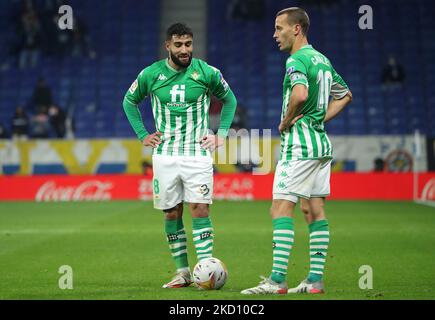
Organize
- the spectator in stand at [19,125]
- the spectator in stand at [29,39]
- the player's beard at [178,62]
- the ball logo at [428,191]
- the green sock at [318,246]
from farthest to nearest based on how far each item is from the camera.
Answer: the spectator in stand at [29,39] < the spectator in stand at [19,125] < the ball logo at [428,191] < the player's beard at [178,62] < the green sock at [318,246]

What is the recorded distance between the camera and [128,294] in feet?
22.6

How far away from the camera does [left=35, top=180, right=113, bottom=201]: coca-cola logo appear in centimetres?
2159

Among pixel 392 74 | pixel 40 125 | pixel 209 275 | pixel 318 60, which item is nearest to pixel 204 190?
pixel 209 275

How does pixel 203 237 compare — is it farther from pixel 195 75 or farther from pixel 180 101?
pixel 195 75

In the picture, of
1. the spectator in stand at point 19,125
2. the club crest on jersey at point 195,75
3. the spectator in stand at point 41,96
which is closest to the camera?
the club crest on jersey at point 195,75

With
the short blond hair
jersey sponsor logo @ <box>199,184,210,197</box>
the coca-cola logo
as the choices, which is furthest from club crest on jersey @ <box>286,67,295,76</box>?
the coca-cola logo

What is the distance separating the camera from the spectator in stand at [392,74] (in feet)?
85.4

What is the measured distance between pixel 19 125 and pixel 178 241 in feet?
57.5

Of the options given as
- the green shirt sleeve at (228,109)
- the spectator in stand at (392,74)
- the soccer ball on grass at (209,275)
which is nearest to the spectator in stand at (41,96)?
the spectator in stand at (392,74)

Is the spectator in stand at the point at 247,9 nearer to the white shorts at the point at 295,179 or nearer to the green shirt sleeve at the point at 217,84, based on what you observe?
the green shirt sleeve at the point at 217,84

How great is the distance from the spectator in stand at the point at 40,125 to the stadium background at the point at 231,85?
21 centimetres

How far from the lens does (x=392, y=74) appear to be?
2602 cm

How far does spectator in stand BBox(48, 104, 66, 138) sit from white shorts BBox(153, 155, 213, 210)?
56.5 feet
